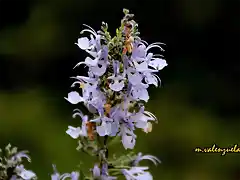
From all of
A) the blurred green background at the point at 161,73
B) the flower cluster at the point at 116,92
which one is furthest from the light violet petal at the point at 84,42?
the blurred green background at the point at 161,73

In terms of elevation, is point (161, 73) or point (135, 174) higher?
point (161, 73)

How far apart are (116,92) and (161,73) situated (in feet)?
9.97

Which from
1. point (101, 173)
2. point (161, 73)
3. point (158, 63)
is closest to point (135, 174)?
point (101, 173)

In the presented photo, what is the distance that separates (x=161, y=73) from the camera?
4.10 metres

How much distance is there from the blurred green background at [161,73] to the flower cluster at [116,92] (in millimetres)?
2718

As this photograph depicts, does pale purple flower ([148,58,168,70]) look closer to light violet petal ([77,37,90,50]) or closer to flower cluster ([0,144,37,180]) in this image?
light violet petal ([77,37,90,50])

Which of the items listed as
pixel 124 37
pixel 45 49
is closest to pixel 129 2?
pixel 45 49

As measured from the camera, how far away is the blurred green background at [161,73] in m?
3.86

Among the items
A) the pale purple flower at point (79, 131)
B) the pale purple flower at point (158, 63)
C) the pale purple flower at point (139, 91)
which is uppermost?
the pale purple flower at point (158, 63)

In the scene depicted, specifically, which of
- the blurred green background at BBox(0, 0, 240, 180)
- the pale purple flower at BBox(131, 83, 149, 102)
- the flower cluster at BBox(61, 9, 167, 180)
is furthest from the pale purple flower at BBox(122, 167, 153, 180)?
the blurred green background at BBox(0, 0, 240, 180)

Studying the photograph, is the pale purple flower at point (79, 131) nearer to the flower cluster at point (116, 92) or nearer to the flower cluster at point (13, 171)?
the flower cluster at point (116, 92)

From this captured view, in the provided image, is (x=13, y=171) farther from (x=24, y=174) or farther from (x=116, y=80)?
(x=116, y=80)

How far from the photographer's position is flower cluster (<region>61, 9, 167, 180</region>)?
105cm

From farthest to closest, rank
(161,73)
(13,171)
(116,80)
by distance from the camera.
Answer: (161,73) < (13,171) < (116,80)
